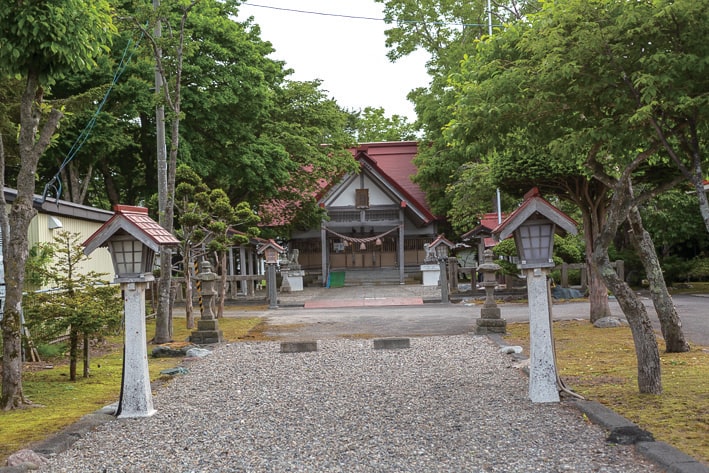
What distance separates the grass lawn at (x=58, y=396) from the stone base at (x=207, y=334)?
99cm

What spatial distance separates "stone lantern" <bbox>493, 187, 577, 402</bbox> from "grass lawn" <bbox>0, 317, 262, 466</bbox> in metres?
5.13

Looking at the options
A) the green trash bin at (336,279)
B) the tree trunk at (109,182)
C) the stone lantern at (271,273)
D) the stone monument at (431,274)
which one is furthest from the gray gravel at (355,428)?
the green trash bin at (336,279)

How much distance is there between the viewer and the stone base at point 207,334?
1368 cm

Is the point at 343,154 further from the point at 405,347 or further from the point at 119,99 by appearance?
the point at 405,347

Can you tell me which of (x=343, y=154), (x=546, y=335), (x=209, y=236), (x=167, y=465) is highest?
(x=343, y=154)

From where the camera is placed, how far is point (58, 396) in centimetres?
859

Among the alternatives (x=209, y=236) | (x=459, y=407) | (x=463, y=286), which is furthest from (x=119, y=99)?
(x=459, y=407)

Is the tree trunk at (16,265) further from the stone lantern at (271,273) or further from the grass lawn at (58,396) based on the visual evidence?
the stone lantern at (271,273)

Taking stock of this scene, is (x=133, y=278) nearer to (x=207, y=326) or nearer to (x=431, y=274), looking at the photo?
(x=207, y=326)

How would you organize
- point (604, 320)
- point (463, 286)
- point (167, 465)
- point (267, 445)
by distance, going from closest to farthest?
point (167, 465)
point (267, 445)
point (604, 320)
point (463, 286)

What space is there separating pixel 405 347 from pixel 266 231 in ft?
61.7

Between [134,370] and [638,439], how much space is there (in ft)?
17.2

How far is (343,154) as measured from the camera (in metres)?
29.9

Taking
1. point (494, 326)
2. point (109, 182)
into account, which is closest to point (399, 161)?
point (109, 182)
